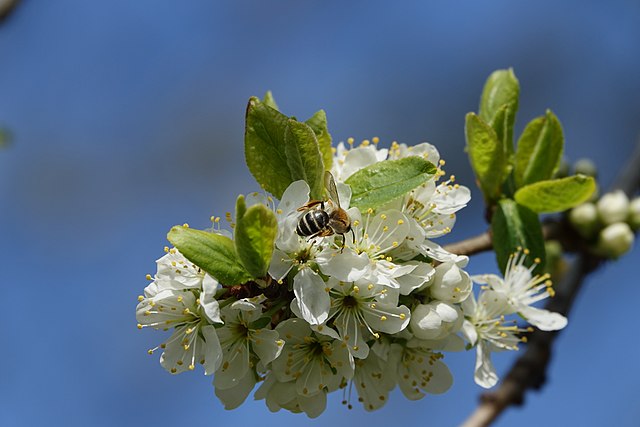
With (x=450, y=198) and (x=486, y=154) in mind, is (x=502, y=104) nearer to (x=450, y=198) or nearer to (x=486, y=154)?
(x=486, y=154)

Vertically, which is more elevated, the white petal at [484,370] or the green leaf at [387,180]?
the green leaf at [387,180]

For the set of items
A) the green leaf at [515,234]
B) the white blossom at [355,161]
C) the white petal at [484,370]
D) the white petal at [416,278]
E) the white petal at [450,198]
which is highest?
the white blossom at [355,161]

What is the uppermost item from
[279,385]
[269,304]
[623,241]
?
[269,304]

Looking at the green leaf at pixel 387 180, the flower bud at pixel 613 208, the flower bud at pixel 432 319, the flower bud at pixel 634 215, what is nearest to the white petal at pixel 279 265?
the green leaf at pixel 387 180

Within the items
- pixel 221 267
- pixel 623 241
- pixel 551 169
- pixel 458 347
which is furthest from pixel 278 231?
pixel 623 241

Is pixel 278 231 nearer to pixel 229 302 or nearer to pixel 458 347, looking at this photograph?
pixel 229 302

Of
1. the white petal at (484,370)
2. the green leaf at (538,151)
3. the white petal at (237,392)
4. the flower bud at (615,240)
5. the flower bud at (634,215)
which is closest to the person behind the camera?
the white petal at (237,392)

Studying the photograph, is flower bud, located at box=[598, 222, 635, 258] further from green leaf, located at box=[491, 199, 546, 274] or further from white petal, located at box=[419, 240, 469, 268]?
white petal, located at box=[419, 240, 469, 268]

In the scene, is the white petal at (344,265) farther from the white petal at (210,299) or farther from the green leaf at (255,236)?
the white petal at (210,299)
